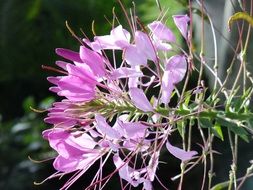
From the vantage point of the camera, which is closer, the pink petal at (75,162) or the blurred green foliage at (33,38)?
the pink petal at (75,162)

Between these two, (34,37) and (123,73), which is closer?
(123,73)

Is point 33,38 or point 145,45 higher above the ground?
point 145,45

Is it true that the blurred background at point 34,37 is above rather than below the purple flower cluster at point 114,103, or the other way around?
below

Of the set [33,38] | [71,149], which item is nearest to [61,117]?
[71,149]

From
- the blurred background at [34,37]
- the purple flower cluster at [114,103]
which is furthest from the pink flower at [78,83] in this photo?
the blurred background at [34,37]

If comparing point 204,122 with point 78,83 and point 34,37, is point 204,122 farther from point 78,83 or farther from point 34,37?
point 34,37

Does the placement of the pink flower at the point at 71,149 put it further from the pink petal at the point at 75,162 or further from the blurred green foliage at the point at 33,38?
the blurred green foliage at the point at 33,38

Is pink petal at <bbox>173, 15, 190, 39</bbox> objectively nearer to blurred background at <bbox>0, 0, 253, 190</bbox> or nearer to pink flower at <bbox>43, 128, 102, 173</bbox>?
pink flower at <bbox>43, 128, 102, 173</bbox>

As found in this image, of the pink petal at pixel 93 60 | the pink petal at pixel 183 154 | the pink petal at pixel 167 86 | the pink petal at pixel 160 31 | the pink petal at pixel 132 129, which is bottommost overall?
the pink petal at pixel 183 154
